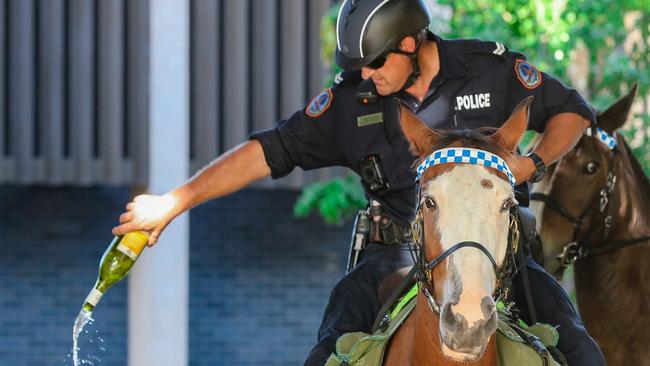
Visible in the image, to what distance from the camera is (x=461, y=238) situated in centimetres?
379

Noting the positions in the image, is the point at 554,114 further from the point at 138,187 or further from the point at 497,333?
the point at 138,187

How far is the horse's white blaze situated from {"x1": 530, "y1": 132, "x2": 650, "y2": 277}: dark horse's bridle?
9.49 ft

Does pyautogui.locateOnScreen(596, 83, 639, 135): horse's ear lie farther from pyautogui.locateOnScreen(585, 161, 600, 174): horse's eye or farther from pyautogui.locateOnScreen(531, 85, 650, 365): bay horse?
pyautogui.locateOnScreen(585, 161, 600, 174): horse's eye

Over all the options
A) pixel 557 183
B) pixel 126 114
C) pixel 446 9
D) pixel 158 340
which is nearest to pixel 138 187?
pixel 126 114

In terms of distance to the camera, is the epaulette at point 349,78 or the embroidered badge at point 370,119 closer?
the embroidered badge at point 370,119

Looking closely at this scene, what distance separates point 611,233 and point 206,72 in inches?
285

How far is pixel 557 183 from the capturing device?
6770mm

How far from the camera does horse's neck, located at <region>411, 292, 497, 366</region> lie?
4059mm

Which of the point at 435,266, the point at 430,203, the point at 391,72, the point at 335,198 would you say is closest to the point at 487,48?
the point at 391,72

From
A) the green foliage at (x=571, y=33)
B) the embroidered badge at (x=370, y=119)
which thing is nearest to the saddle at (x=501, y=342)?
the embroidered badge at (x=370, y=119)

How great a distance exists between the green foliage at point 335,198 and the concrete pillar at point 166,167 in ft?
5.26

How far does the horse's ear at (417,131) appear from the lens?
13.6 ft

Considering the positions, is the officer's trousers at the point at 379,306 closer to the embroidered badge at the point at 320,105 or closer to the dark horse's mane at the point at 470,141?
the embroidered badge at the point at 320,105

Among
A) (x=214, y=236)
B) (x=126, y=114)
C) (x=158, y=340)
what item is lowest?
(x=158, y=340)
